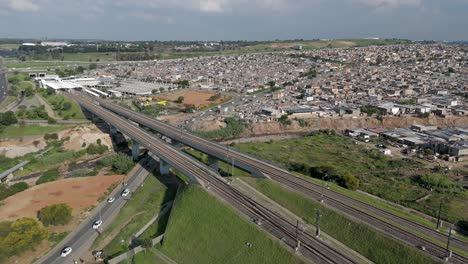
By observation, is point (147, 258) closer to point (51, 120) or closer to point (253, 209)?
point (253, 209)

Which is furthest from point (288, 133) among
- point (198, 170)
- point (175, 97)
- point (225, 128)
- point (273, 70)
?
point (273, 70)

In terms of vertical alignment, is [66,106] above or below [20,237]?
above

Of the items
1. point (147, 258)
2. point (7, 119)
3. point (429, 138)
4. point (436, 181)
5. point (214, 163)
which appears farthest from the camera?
point (7, 119)

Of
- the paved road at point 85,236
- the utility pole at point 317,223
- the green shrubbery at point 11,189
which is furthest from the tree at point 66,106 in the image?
the utility pole at point 317,223

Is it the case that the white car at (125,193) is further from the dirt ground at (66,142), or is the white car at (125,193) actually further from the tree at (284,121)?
the tree at (284,121)

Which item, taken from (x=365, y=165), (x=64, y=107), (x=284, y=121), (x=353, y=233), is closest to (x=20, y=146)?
(x=64, y=107)

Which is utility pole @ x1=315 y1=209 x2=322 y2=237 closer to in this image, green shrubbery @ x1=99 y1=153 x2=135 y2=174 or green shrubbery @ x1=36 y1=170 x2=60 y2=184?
green shrubbery @ x1=99 y1=153 x2=135 y2=174
